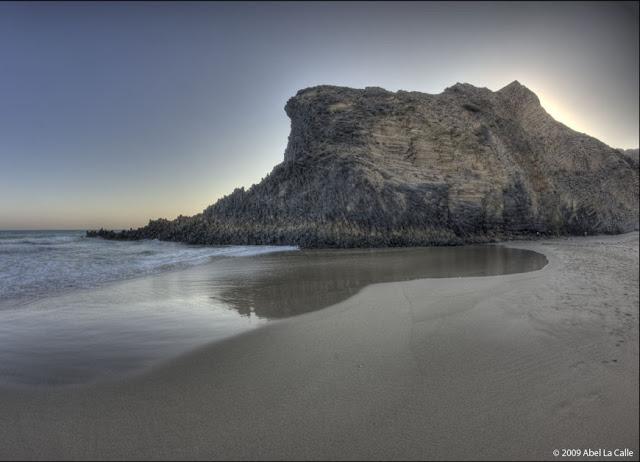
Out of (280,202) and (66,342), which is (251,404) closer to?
(66,342)

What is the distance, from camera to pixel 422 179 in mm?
26984

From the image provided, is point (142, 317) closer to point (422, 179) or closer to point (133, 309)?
point (133, 309)

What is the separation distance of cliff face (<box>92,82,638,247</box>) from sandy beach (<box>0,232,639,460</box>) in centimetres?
1804

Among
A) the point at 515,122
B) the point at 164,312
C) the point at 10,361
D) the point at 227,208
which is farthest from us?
the point at 515,122

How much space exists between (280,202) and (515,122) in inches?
1059

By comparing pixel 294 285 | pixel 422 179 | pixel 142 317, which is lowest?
pixel 142 317

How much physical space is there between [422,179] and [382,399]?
85.6 ft

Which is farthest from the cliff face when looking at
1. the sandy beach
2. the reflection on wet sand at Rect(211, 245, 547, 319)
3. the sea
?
the sandy beach

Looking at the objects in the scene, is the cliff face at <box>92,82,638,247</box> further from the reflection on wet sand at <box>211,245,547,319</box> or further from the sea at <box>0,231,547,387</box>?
the sea at <box>0,231,547,387</box>

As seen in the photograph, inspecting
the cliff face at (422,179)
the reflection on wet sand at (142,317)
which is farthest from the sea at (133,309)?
the cliff face at (422,179)

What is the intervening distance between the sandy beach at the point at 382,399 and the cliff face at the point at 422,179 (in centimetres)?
1804

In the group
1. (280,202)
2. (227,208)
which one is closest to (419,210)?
(280,202)

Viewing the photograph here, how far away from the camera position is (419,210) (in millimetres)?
25766

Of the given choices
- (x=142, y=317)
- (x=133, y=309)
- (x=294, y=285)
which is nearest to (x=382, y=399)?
(x=142, y=317)
